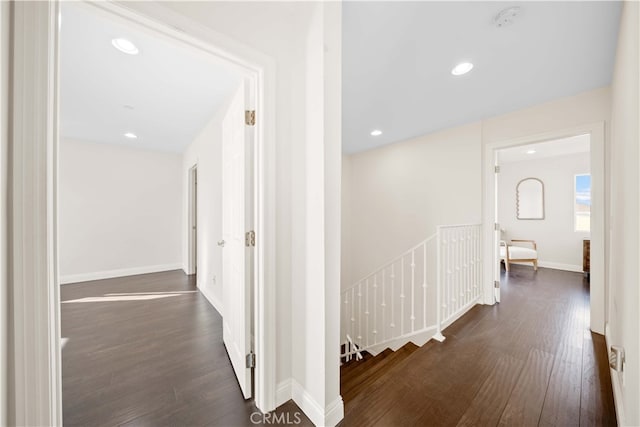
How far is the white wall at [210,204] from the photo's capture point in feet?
8.80

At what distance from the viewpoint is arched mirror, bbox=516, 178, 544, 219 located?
5059mm

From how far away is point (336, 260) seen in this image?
1251 mm

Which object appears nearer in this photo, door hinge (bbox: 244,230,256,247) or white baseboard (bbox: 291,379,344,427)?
white baseboard (bbox: 291,379,344,427)


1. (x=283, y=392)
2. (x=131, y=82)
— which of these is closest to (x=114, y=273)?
(x=131, y=82)

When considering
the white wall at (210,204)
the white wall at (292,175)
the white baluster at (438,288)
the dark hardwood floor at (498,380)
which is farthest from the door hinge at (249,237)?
the white baluster at (438,288)

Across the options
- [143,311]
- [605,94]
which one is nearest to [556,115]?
[605,94]

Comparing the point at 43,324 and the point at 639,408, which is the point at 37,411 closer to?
the point at 43,324

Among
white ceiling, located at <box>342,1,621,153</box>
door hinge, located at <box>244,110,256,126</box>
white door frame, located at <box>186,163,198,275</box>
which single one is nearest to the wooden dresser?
white ceiling, located at <box>342,1,621,153</box>

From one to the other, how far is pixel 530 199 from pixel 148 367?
7023 mm

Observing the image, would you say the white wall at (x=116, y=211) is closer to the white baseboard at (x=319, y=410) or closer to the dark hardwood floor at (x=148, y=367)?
the dark hardwood floor at (x=148, y=367)

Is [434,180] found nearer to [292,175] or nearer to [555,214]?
[292,175]

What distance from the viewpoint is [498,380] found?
1533 millimetres

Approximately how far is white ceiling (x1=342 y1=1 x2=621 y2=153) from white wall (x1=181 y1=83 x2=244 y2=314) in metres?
1.36

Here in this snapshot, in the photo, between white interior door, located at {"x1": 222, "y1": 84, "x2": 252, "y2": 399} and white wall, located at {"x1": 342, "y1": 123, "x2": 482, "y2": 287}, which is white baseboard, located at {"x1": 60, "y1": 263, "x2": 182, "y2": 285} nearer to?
white interior door, located at {"x1": 222, "y1": 84, "x2": 252, "y2": 399}
